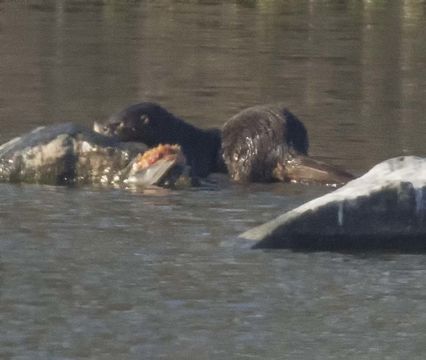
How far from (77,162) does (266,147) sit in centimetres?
157

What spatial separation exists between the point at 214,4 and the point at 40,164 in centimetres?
2728

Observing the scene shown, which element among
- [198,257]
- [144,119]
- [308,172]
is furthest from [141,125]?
[198,257]

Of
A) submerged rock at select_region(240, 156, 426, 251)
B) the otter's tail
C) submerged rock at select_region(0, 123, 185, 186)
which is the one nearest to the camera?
submerged rock at select_region(240, 156, 426, 251)

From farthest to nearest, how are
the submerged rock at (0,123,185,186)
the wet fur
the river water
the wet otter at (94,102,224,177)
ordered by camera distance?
the wet otter at (94,102,224,177), the wet fur, the submerged rock at (0,123,185,186), the river water

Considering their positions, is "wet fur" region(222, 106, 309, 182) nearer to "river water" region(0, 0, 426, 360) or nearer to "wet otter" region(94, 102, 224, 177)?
"wet otter" region(94, 102, 224, 177)

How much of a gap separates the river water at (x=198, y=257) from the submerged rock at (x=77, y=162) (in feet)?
0.96

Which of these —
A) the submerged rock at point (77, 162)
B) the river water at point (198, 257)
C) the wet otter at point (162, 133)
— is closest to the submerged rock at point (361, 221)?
the river water at point (198, 257)

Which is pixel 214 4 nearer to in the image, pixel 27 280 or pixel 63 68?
pixel 63 68

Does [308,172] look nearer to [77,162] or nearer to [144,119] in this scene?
[144,119]

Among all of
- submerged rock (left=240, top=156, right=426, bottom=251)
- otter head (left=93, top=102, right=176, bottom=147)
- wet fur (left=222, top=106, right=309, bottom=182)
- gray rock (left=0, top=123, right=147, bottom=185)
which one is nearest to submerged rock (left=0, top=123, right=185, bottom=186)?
gray rock (left=0, top=123, right=147, bottom=185)

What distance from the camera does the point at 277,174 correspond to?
12.8 metres

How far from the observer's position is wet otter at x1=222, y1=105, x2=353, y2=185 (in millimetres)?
12805

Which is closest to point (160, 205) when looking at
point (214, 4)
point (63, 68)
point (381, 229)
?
point (381, 229)

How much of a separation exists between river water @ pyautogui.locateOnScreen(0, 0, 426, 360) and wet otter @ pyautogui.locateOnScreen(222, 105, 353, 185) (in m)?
0.37
